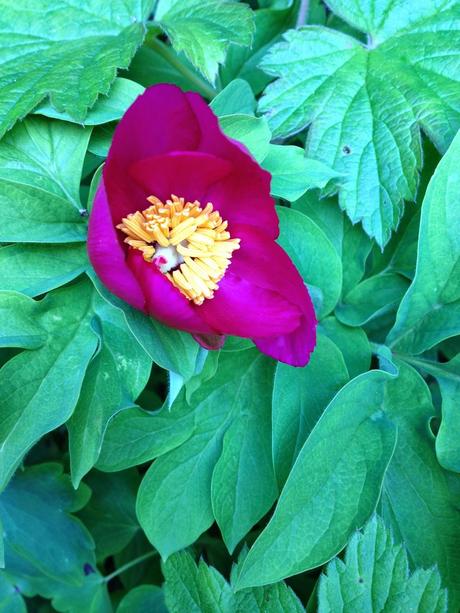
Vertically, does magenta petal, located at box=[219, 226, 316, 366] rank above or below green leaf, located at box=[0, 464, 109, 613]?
above

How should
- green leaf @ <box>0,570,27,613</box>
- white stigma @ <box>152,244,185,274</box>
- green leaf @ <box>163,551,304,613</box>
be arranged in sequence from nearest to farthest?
1. white stigma @ <box>152,244,185,274</box>
2. green leaf @ <box>163,551,304,613</box>
3. green leaf @ <box>0,570,27,613</box>

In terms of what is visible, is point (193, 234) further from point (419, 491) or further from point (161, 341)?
point (419, 491)

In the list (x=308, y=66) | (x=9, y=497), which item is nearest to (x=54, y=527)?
(x=9, y=497)

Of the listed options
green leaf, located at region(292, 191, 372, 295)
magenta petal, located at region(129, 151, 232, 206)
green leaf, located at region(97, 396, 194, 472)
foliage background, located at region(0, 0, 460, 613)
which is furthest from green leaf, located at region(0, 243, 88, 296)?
green leaf, located at region(292, 191, 372, 295)

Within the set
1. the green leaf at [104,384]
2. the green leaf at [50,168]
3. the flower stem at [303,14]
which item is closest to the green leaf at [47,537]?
the green leaf at [104,384]

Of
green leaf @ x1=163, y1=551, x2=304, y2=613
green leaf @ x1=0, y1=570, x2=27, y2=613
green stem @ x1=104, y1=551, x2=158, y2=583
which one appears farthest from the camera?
green stem @ x1=104, y1=551, x2=158, y2=583

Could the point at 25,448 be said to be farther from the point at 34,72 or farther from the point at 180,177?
the point at 34,72

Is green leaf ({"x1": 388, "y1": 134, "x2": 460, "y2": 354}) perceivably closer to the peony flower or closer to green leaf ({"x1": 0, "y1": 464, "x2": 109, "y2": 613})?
the peony flower

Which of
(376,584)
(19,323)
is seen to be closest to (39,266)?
(19,323)
